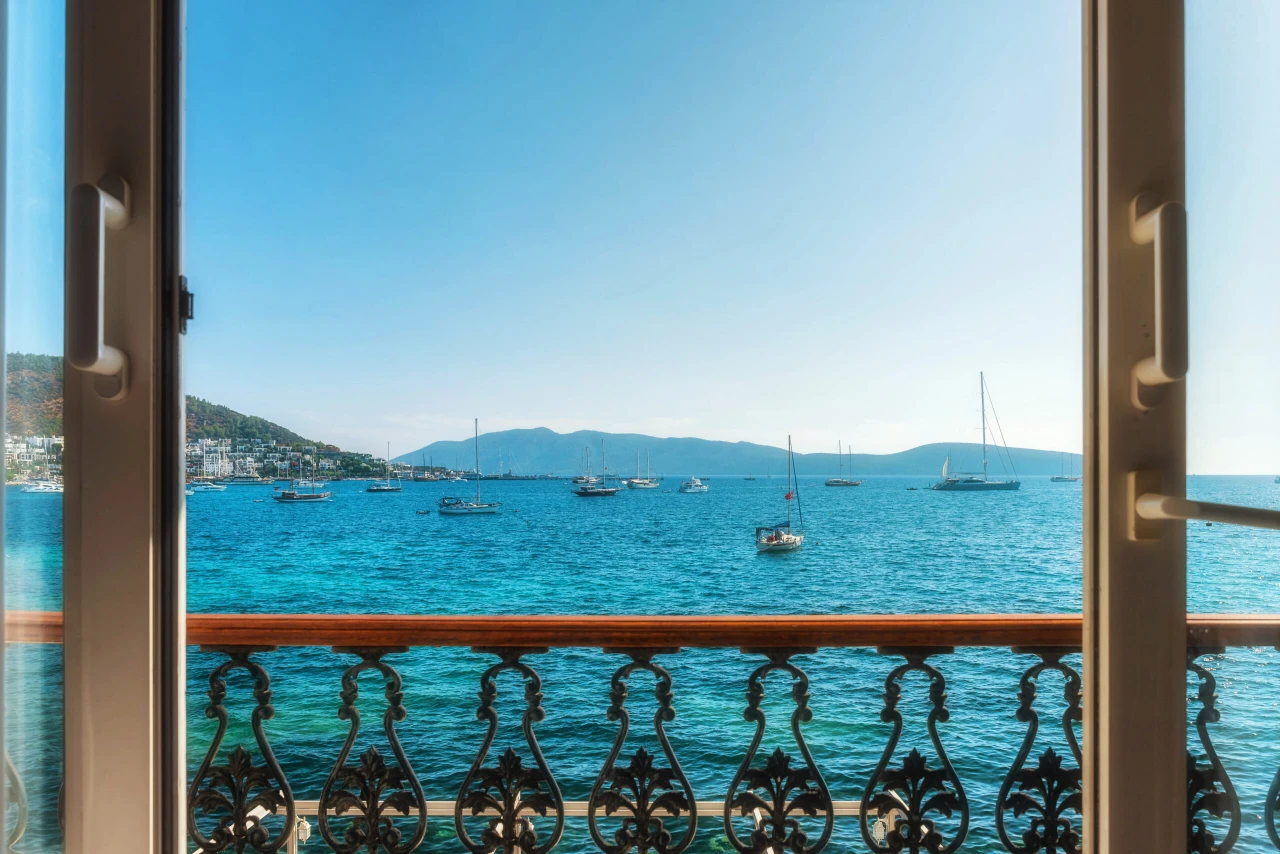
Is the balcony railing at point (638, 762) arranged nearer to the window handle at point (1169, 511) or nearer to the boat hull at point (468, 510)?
the window handle at point (1169, 511)

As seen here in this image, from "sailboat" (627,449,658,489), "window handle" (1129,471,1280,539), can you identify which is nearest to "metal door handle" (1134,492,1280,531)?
"window handle" (1129,471,1280,539)

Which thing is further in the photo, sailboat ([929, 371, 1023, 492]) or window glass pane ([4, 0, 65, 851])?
sailboat ([929, 371, 1023, 492])

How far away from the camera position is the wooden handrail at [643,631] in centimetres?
86

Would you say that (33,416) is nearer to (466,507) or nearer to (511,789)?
(511,789)

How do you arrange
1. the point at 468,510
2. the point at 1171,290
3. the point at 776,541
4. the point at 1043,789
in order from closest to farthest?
the point at 1171,290 < the point at 1043,789 < the point at 776,541 < the point at 468,510

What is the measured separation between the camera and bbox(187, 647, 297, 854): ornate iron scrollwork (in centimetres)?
84

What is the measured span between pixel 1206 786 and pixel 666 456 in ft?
109

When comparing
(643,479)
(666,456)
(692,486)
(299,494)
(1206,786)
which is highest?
(1206,786)

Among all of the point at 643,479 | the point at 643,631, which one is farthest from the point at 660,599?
the point at 643,631

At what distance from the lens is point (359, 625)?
89 centimetres

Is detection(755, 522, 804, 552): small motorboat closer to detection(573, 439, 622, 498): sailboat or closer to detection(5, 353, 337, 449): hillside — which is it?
detection(573, 439, 622, 498): sailboat

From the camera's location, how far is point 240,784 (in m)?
0.88

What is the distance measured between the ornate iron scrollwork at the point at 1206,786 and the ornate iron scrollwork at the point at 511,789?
0.76 metres

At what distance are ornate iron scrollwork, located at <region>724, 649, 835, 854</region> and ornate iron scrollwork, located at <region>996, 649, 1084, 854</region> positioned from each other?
10.3 inches
